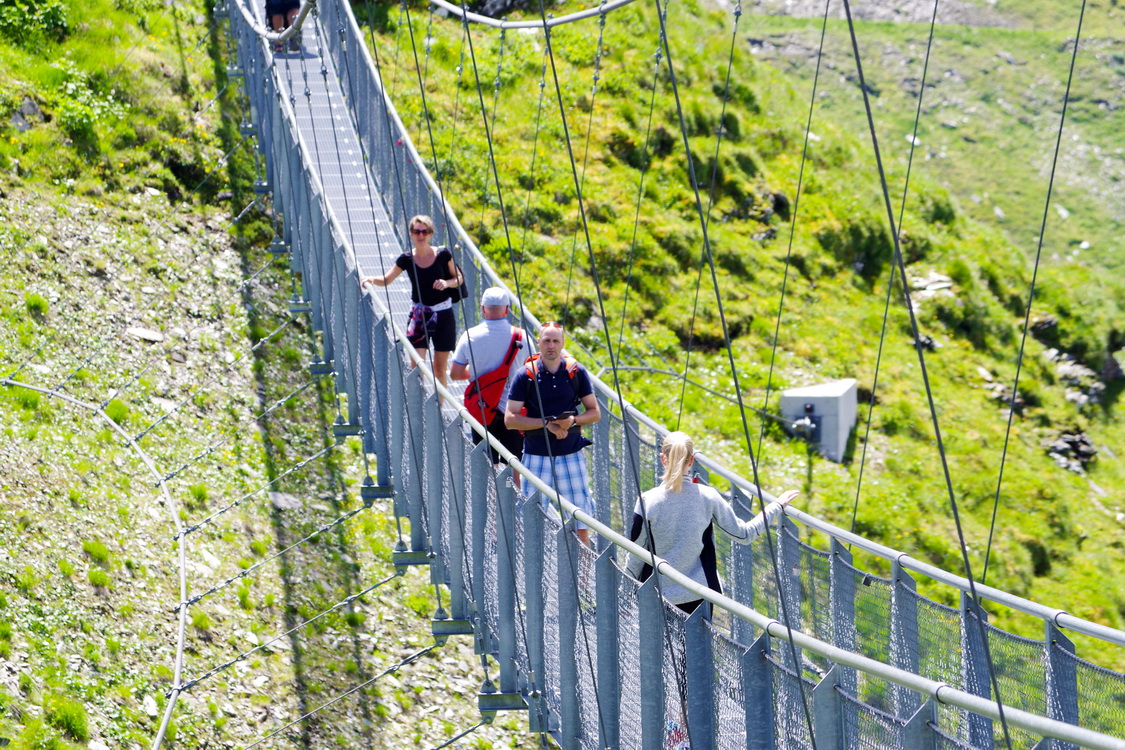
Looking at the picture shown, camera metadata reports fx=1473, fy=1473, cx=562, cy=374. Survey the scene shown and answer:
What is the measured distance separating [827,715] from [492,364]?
3.25 meters

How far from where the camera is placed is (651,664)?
4.52 metres

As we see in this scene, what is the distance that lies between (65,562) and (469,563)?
3853mm

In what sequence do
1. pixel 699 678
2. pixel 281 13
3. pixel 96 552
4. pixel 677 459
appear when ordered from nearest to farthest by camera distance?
pixel 699 678 → pixel 677 459 → pixel 96 552 → pixel 281 13

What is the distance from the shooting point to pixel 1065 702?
4707 millimetres

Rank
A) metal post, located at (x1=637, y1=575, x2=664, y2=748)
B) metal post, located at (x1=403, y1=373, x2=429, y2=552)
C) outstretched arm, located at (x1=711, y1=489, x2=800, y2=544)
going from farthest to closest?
metal post, located at (x1=403, y1=373, x2=429, y2=552) → outstretched arm, located at (x1=711, y1=489, x2=800, y2=544) → metal post, located at (x1=637, y1=575, x2=664, y2=748)

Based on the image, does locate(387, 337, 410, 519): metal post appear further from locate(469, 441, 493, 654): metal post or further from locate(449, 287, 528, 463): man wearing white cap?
locate(469, 441, 493, 654): metal post

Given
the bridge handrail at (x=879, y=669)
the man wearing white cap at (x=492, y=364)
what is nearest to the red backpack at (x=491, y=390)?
the man wearing white cap at (x=492, y=364)

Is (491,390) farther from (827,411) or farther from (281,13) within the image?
(827,411)

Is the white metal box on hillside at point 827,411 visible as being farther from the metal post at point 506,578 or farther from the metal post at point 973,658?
the metal post at point 973,658

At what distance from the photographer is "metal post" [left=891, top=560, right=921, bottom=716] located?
17.1 ft

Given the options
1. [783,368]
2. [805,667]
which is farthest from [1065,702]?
[783,368]

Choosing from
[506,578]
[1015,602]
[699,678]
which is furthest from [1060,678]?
[506,578]

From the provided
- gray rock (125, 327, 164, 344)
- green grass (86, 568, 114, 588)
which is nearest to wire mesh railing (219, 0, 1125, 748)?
green grass (86, 568, 114, 588)

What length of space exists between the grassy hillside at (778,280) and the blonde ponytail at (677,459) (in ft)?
24.3
